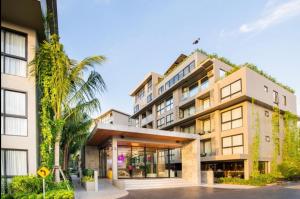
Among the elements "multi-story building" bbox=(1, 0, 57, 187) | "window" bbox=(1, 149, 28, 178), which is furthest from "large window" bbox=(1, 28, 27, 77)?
"window" bbox=(1, 149, 28, 178)

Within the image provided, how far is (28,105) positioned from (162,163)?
52.9ft

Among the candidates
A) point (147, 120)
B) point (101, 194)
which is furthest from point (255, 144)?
point (147, 120)

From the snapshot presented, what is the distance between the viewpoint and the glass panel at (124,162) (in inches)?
897

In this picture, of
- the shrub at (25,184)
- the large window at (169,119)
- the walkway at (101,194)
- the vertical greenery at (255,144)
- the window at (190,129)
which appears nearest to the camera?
the shrub at (25,184)

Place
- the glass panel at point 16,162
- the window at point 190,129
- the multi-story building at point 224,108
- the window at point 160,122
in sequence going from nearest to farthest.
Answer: the glass panel at point 16,162
the multi-story building at point 224,108
the window at point 190,129
the window at point 160,122

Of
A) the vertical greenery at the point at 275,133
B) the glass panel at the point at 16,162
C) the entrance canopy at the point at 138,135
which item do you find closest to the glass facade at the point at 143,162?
the entrance canopy at the point at 138,135

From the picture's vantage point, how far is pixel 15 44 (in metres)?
12.9

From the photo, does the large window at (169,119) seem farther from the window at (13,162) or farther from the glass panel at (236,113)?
the window at (13,162)

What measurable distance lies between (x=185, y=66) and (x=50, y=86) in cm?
2513

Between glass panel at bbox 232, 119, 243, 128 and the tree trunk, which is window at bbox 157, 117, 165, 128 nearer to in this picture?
glass panel at bbox 232, 119, 243, 128

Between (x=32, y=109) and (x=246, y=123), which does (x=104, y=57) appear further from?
(x=246, y=123)

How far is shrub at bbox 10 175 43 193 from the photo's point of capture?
35.8 feet

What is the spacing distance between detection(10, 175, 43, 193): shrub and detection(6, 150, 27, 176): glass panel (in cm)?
70

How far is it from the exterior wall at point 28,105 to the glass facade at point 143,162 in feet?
36.4
